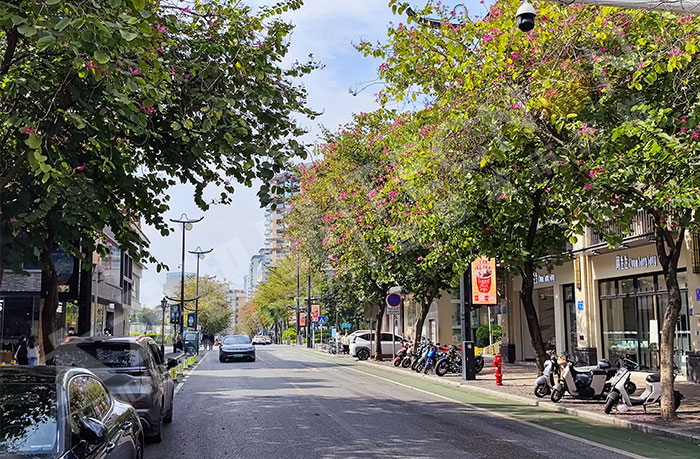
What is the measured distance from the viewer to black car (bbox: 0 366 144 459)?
4770mm

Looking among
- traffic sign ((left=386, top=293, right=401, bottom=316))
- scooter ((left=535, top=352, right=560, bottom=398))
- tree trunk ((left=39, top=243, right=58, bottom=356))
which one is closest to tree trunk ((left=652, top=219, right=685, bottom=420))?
scooter ((left=535, top=352, right=560, bottom=398))

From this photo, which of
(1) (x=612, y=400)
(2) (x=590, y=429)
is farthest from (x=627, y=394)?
(2) (x=590, y=429)

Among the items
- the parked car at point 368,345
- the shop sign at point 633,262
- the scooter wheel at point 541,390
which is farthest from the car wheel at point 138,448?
the parked car at point 368,345

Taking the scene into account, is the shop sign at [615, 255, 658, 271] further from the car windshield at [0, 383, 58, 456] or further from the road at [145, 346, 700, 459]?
the car windshield at [0, 383, 58, 456]

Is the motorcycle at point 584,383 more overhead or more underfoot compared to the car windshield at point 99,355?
more underfoot

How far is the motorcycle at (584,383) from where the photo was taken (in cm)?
1505

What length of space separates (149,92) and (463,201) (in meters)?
9.40

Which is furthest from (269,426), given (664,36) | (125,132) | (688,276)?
(688,276)

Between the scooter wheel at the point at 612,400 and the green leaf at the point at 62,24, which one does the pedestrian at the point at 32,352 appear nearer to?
the scooter wheel at the point at 612,400

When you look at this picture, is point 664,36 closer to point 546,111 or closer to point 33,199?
point 546,111

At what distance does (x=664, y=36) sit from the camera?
11312mm

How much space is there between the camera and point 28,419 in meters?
5.02

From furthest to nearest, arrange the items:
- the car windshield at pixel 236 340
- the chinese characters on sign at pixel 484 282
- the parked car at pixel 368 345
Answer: the parked car at pixel 368 345, the car windshield at pixel 236 340, the chinese characters on sign at pixel 484 282

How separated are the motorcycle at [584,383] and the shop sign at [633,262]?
24.6ft
